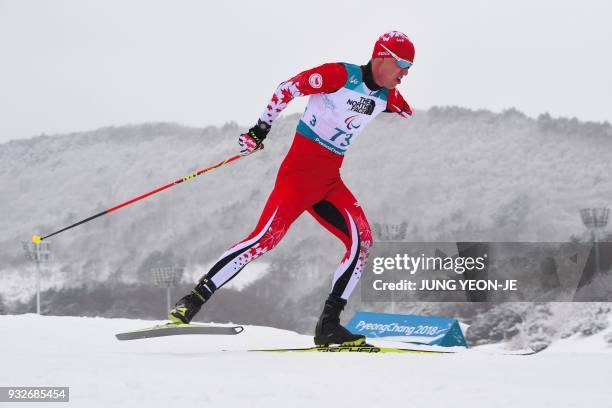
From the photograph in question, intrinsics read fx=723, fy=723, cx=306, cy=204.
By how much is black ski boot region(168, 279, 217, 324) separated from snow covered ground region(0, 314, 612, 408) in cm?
22

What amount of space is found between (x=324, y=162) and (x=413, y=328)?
3.16m

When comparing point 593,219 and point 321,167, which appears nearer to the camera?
point 321,167

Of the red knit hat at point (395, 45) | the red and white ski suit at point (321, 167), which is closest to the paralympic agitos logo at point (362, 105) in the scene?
the red and white ski suit at point (321, 167)

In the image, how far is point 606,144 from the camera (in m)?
82.0

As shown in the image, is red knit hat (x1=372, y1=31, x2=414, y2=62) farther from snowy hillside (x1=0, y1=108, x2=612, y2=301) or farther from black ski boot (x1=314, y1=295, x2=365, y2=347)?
snowy hillside (x1=0, y1=108, x2=612, y2=301)

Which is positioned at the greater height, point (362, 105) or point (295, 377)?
point (362, 105)

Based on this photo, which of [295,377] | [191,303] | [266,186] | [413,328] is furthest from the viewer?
[266,186]

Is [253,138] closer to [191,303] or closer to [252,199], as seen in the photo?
[191,303]

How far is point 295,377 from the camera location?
10.9ft

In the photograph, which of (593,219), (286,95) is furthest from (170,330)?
(593,219)

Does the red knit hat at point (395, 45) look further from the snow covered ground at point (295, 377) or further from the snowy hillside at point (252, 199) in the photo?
the snowy hillside at point (252, 199)

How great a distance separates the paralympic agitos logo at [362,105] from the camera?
4.61m

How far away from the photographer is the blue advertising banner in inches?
275

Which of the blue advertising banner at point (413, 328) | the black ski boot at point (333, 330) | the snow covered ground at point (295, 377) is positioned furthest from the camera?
the blue advertising banner at point (413, 328)
